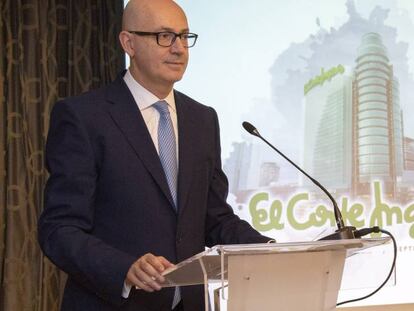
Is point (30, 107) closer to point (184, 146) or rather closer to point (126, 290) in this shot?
point (184, 146)

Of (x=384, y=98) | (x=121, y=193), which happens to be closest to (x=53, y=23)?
(x=384, y=98)

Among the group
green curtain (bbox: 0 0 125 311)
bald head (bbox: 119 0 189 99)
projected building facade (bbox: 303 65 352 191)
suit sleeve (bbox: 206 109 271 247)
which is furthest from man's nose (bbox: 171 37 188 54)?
green curtain (bbox: 0 0 125 311)

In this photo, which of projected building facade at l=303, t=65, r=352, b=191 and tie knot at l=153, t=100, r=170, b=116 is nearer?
tie knot at l=153, t=100, r=170, b=116

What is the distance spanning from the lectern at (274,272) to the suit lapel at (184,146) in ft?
1.20

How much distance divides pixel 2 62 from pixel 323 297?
8.03 ft

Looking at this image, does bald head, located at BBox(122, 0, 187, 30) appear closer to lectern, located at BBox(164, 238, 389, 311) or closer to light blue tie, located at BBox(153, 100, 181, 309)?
light blue tie, located at BBox(153, 100, 181, 309)

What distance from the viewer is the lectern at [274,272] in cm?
132

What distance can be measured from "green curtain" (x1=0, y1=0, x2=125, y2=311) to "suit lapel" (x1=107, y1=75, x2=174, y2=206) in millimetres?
1662

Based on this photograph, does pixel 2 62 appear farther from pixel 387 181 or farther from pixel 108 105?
pixel 387 181

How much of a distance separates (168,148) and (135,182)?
0.16 meters

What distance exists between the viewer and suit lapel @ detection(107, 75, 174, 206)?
178 cm

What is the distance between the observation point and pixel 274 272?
1.39 metres

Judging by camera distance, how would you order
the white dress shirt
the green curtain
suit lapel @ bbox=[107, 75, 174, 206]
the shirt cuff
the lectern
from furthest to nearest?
the green curtain
the white dress shirt
suit lapel @ bbox=[107, 75, 174, 206]
the shirt cuff
the lectern

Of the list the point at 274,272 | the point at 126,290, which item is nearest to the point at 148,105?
the point at 126,290
